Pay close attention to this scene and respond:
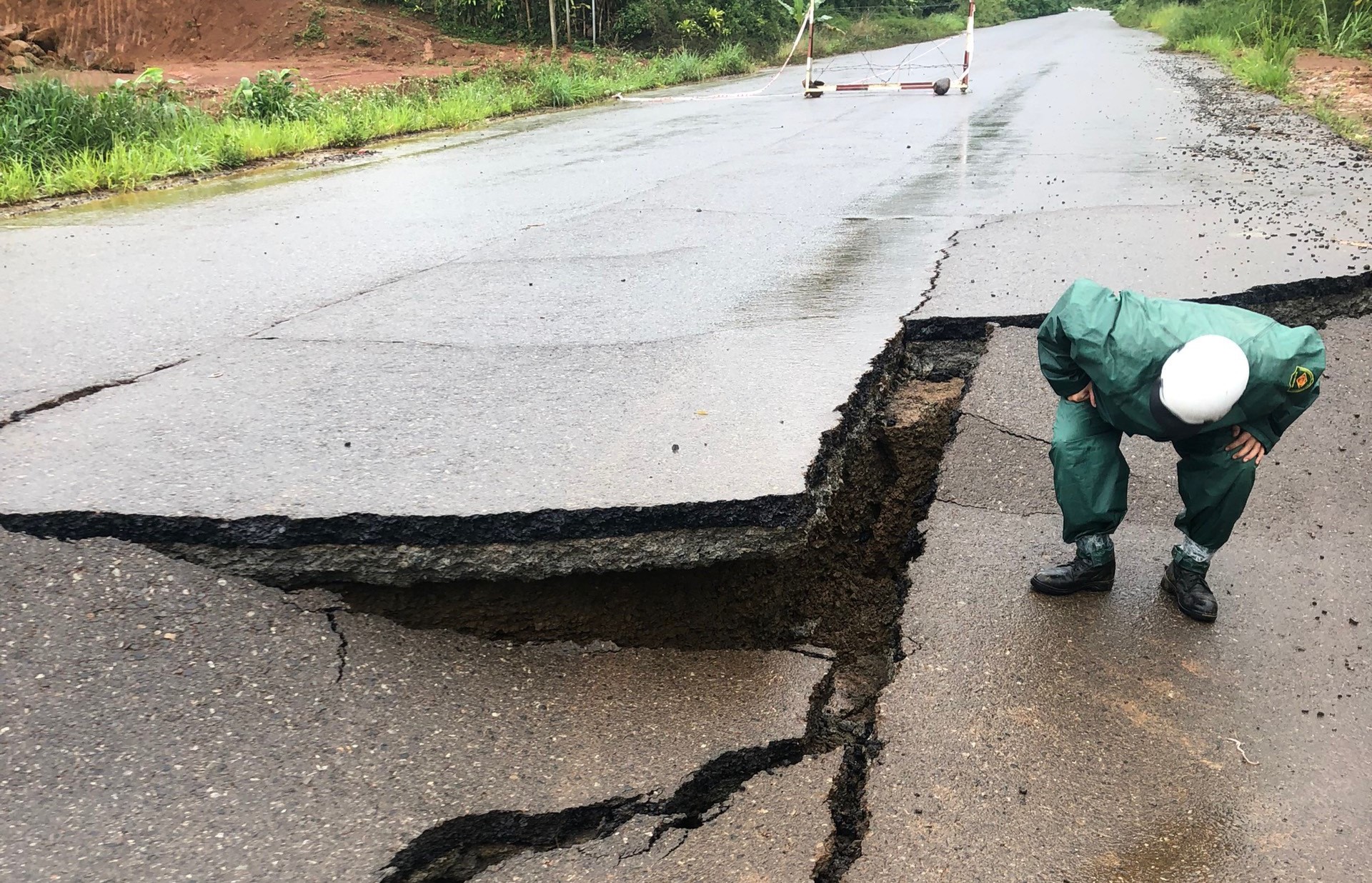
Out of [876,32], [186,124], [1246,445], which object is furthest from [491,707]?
[876,32]

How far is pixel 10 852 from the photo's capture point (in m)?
2.08

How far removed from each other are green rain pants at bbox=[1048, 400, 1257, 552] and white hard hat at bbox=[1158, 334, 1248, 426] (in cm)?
33

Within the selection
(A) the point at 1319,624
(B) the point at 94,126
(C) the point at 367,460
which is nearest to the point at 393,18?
(B) the point at 94,126

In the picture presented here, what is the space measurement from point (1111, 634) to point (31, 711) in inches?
113

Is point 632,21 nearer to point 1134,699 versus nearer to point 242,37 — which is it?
point 242,37

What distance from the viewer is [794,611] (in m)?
3.15

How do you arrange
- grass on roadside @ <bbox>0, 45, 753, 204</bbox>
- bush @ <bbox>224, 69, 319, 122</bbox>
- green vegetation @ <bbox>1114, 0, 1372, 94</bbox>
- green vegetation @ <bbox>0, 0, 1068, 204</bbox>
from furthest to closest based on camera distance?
green vegetation @ <bbox>1114, 0, 1372, 94</bbox> < bush @ <bbox>224, 69, 319, 122</bbox> < green vegetation @ <bbox>0, 0, 1068, 204</bbox> < grass on roadside @ <bbox>0, 45, 753, 204</bbox>

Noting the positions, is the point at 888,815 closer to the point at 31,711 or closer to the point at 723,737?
the point at 723,737

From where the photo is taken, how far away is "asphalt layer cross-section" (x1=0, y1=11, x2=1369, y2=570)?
10.6 ft

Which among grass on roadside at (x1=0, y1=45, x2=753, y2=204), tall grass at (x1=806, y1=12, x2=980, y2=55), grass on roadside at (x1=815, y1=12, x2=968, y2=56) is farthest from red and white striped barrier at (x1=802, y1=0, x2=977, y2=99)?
tall grass at (x1=806, y1=12, x2=980, y2=55)

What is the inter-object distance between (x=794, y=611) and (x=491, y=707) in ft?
3.34

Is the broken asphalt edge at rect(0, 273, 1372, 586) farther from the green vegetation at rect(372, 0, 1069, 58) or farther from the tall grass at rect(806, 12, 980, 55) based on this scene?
the tall grass at rect(806, 12, 980, 55)

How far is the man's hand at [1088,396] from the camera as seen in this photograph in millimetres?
2863

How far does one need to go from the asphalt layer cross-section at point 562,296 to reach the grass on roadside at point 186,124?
28.9 inches
